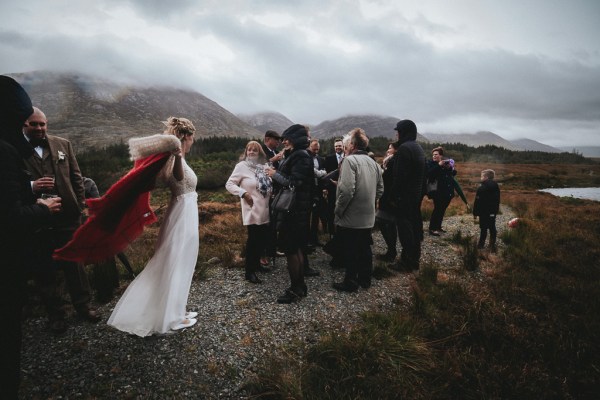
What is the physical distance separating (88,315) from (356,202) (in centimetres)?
411

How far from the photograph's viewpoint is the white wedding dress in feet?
9.50

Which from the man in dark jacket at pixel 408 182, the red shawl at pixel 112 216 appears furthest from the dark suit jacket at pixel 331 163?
the red shawl at pixel 112 216

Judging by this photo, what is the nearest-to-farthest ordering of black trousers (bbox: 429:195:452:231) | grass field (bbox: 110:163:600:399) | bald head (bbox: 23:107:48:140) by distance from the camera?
grass field (bbox: 110:163:600:399), bald head (bbox: 23:107:48:140), black trousers (bbox: 429:195:452:231)

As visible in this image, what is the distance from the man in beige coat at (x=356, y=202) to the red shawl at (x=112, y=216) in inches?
100

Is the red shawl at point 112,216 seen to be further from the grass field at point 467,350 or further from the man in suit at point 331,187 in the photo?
the man in suit at point 331,187

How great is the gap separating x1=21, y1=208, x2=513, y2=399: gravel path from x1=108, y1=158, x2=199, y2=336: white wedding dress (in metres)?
0.36

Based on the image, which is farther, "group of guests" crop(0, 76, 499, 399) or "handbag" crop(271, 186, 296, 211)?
"handbag" crop(271, 186, 296, 211)

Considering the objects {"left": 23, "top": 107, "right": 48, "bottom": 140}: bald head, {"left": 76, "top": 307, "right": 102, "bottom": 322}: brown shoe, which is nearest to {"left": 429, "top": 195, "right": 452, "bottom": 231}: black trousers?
{"left": 76, "top": 307, "right": 102, "bottom": 322}: brown shoe

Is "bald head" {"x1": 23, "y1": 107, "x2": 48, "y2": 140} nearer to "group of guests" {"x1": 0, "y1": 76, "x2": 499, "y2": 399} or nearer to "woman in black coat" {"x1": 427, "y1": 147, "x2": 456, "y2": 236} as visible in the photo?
"group of guests" {"x1": 0, "y1": 76, "x2": 499, "y2": 399}

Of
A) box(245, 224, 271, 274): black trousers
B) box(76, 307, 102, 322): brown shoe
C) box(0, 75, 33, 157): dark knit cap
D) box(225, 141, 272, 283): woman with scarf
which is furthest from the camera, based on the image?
box(245, 224, 271, 274): black trousers

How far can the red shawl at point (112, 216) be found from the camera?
249 centimetres

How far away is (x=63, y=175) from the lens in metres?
3.42

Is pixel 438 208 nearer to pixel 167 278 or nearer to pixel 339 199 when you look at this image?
pixel 339 199

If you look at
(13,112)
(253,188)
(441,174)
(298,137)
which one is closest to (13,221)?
(13,112)
